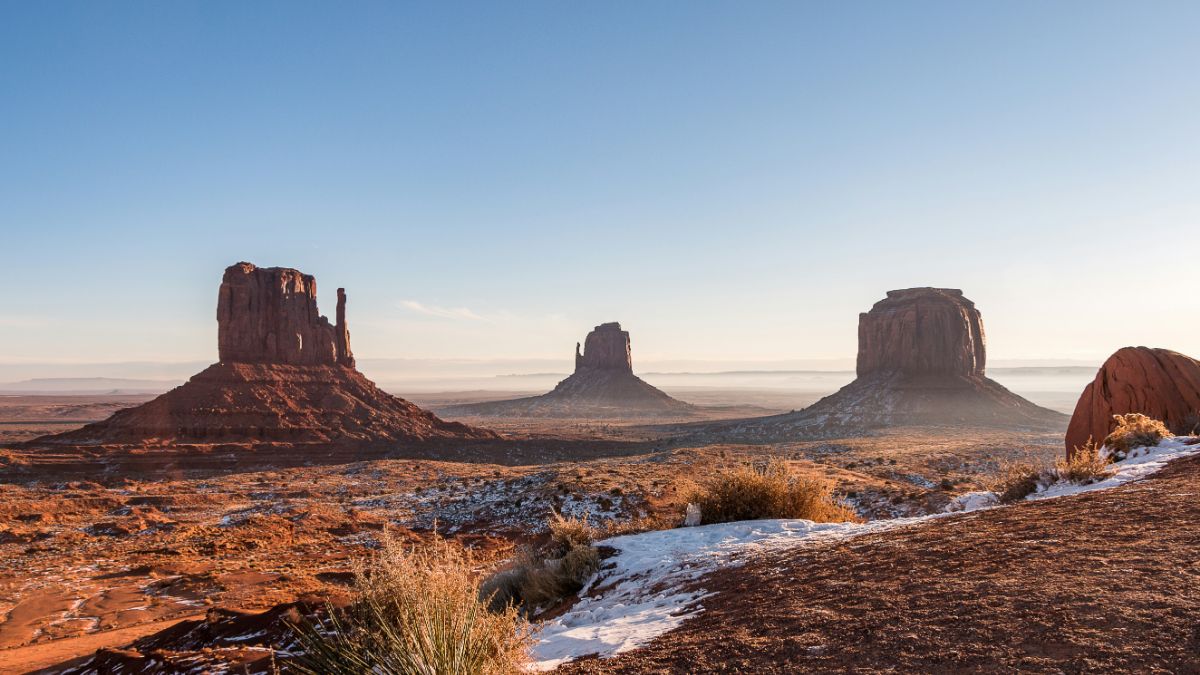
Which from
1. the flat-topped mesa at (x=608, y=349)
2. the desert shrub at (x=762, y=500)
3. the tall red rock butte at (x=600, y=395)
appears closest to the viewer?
the desert shrub at (x=762, y=500)

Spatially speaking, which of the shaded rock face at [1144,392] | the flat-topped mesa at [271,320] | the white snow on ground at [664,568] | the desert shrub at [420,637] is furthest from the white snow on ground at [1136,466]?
the flat-topped mesa at [271,320]

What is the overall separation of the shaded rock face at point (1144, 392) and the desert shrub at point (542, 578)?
13023 mm

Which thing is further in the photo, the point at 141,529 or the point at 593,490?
the point at 593,490

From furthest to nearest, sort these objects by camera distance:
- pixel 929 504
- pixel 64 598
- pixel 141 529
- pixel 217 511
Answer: pixel 217 511 < pixel 141 529 < pixel 929 504 < pixel 64 598

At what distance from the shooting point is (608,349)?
144750mm

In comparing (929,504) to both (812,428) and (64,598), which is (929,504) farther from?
(812,428)

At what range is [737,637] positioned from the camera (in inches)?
163

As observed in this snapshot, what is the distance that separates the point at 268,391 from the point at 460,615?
58.8 meters

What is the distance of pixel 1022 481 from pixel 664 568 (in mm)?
6558

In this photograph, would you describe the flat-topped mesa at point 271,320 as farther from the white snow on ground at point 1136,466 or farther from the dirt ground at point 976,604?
the white snow on ground at point 1136,466

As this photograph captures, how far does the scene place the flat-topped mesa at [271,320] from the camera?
58.1 metres

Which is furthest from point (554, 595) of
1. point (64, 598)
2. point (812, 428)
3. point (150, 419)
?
point (812, 428)

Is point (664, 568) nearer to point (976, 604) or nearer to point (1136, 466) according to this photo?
point (976, 604)

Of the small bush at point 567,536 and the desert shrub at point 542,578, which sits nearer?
the desert shrub at point 542,578
